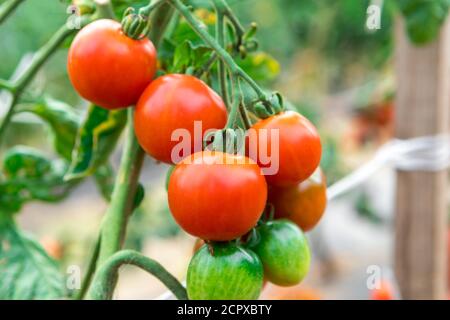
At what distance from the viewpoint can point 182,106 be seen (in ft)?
1.36

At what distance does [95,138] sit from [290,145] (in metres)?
0.22

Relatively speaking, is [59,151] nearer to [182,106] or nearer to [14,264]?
[14,264]

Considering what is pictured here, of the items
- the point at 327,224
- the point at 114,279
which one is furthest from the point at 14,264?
the point at 327,224

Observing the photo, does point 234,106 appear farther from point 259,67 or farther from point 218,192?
point 259,67

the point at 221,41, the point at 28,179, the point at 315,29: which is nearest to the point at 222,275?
the point at 221,41

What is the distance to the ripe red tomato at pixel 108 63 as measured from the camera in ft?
1.41

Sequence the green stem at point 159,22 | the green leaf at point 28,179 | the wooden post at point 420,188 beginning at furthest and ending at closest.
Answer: the wooden post at point 420,188 < the green leaf at point 28,179 < the green stem at point 159,22

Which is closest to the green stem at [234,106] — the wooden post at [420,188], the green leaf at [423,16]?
the green leaf at [423,16]

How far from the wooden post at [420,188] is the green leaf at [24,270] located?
1.97ft

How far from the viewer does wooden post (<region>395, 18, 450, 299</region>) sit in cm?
100

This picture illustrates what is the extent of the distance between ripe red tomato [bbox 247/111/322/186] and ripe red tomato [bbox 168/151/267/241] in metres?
0.02

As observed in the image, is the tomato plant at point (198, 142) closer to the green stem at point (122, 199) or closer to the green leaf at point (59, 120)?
the green stem at point (122, 199)

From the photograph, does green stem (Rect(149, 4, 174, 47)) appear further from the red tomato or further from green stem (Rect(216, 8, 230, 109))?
the red tomato
